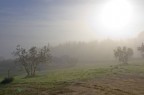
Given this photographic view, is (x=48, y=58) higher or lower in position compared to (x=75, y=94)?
higher

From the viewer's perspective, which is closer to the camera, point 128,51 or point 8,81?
point 8,81

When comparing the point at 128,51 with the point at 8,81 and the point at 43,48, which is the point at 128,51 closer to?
the point at 43,48

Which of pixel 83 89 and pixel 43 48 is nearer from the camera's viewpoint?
pixel 83 89

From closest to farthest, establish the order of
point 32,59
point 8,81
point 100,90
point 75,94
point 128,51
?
point 75,94 → point 100,90 → point 8,81 → point 32,59 → point 128,51

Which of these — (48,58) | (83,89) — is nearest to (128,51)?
(48,58)

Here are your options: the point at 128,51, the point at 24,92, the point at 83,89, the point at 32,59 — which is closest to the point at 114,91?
the point at 83,89

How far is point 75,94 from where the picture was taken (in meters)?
33.4

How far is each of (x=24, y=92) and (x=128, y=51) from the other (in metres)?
104

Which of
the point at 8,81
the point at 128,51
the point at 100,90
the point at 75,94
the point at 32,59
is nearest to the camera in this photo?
the point at 75,94

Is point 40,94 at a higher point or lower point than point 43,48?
lower

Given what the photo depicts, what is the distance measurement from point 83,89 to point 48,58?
162 feet

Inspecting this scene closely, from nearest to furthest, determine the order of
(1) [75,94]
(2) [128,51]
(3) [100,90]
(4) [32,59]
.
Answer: (1) [75,94] < (3) [100,90] < (4) [32,59] < (2) [128,51]

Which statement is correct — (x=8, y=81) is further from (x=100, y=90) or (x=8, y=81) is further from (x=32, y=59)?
(x=32, y=59)

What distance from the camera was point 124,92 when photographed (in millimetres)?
34469
